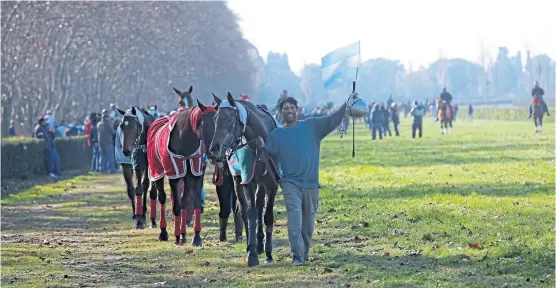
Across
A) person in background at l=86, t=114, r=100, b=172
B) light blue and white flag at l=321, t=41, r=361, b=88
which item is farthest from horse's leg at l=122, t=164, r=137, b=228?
person in background at l=86, t=114, r=100, b=172

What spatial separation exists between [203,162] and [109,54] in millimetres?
57182

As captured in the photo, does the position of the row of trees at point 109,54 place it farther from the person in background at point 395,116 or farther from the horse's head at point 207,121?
the horse's head at point 207,121

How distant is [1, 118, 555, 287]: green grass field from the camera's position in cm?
1279

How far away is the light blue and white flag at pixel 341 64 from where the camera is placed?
14242 millimetres

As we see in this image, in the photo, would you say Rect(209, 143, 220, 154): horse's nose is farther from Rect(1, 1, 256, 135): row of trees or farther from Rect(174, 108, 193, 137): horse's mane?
Rect(1, 1, 256, 135): row of trees

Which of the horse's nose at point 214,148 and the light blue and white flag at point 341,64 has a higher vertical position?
the light blue and white flag at point 341,64

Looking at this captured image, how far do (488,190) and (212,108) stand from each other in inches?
308

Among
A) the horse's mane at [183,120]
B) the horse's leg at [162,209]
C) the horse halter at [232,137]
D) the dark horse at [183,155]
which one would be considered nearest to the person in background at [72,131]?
the horse's leg at [162,209]

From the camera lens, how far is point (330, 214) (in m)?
19.7

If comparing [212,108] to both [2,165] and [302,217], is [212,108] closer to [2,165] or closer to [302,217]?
[302,217]

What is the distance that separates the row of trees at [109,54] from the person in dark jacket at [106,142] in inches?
376

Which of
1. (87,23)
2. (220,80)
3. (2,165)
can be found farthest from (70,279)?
(220,80)

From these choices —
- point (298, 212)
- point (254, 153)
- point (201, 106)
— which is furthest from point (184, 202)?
point (298, 212)

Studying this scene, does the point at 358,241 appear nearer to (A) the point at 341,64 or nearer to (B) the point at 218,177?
(B) the point at 218,177
